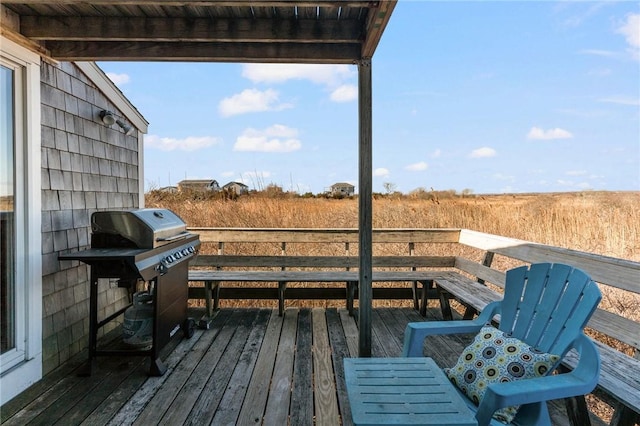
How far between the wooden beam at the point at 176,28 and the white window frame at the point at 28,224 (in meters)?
0.28

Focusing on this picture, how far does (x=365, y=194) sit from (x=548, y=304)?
1.29 meters

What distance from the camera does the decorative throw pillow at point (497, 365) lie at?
1485mm

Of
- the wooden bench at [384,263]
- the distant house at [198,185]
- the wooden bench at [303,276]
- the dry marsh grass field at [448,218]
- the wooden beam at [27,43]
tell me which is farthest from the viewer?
the distant house at [198,185]

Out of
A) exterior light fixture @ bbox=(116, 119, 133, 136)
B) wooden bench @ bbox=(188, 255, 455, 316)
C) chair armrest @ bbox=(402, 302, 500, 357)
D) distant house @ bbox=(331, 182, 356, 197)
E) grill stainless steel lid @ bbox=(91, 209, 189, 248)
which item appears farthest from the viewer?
distant house @ bbox=(331, 182, 356, 197)

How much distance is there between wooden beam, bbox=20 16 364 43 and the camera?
239 cm

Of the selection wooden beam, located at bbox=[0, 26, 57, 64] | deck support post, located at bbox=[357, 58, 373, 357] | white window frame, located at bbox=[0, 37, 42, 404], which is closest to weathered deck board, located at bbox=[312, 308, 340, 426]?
deck support post, located at bbox=[357, 58, 373, 357]

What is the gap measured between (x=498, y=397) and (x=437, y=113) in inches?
395

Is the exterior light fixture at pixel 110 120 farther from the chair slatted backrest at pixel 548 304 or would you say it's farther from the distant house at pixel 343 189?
the distant house at pixel 343 189

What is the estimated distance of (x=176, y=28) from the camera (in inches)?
94.4

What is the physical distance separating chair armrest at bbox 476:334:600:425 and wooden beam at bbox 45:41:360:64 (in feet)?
Answer: 7.24

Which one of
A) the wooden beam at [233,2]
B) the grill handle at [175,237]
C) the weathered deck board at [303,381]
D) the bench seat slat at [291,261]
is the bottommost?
the weathered deck board at [303,381]

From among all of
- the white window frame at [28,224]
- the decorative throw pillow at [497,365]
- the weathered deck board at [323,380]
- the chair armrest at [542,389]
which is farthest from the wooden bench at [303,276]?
the chair armrest at [542,389]

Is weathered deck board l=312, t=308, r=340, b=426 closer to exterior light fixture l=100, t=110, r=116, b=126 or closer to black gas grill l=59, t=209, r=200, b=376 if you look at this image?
black gas grill l=59, t=209, r=200, b=376

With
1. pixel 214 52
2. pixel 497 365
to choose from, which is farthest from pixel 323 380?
pixel 214 52
